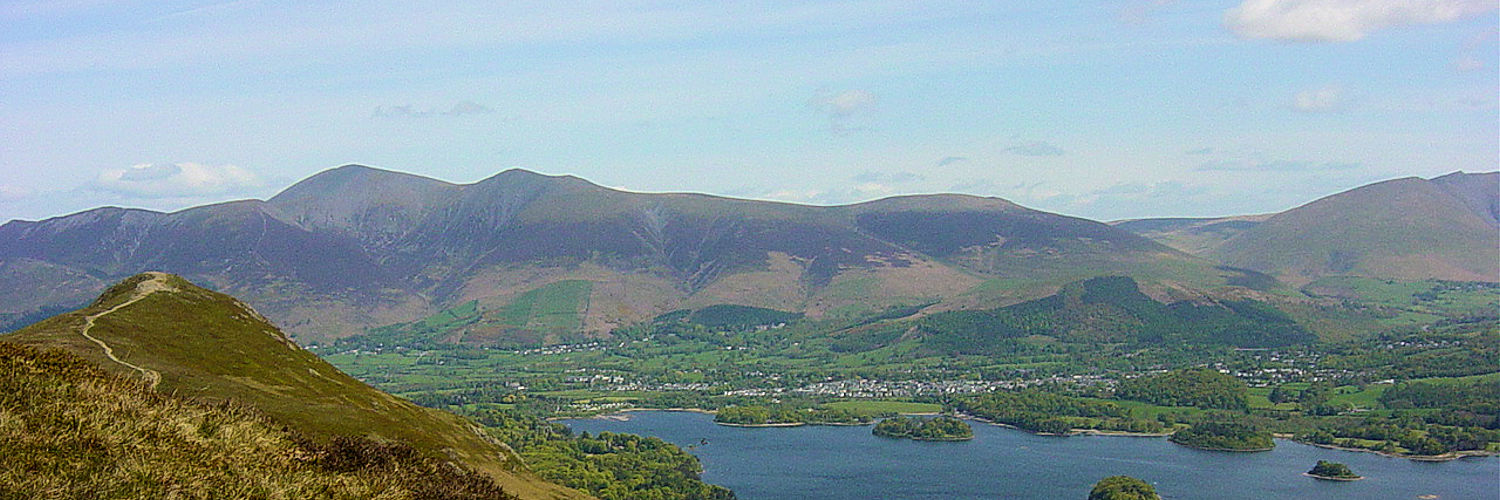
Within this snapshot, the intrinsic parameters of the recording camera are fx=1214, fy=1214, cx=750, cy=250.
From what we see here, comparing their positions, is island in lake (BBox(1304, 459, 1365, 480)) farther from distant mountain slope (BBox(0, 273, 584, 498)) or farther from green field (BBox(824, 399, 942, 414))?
distant mountain slope (BBox(0, 273, 584, 498))

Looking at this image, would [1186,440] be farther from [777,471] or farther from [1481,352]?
[1481,352]

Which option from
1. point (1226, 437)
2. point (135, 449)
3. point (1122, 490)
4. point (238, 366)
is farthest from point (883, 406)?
point (135, 449)

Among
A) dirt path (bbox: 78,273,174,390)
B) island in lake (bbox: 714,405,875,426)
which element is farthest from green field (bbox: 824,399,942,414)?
dirt path (bbox: 78,273,174,390)

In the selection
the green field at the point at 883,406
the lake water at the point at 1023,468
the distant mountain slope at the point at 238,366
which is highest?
the distant mountain slope at the point at 238,366

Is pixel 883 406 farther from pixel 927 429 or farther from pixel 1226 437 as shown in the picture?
pixel 1226 437

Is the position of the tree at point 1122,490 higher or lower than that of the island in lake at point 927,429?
higher

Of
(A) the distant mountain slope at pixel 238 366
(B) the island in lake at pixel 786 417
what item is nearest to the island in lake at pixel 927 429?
(B) the island in lake at pixel 786 417

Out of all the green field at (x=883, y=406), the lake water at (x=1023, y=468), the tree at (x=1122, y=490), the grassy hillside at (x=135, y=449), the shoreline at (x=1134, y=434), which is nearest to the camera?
the grassy hillside at (x=135, y=449)

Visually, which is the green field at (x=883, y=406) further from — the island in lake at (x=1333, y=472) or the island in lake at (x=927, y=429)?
the island in lake at (x=1333, y=472)
